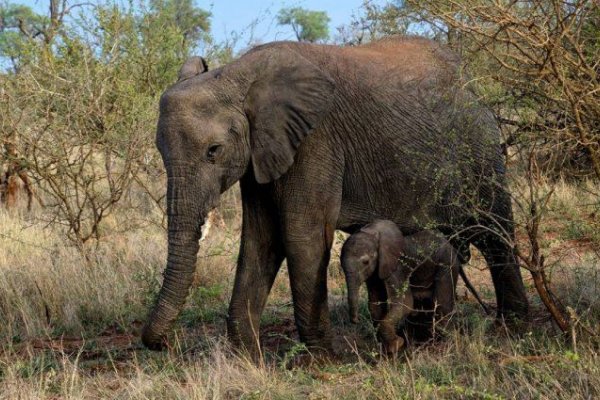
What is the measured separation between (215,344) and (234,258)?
3.33 m

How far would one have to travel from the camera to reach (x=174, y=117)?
5.85 meters

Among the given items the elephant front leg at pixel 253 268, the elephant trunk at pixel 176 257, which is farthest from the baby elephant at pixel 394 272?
the elephant trunk at pixel 176 257

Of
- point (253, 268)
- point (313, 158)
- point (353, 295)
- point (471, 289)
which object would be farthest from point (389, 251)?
point (471, 289)

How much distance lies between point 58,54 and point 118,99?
164cm

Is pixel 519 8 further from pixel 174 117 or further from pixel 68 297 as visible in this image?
pixel 68 297

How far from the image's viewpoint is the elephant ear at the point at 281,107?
6059 mm

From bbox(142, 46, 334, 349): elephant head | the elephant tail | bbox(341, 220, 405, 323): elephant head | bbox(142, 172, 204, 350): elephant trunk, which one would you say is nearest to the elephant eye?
bbox(142, 46, 334, 349): elephant head

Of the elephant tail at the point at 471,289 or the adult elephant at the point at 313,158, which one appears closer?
the adult elephant at the point at 313,158

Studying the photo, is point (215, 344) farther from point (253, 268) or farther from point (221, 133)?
point (221, 133)

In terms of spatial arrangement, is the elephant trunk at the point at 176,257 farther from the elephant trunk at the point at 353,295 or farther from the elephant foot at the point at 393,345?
the elephant foot at the point at 393,345

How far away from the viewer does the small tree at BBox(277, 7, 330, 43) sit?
129 feet

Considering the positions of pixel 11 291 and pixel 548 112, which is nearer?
pixel 548 112

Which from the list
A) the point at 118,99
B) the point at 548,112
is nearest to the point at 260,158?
the point at 548,112

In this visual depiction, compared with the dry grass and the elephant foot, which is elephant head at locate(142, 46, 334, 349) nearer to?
the dry grass
